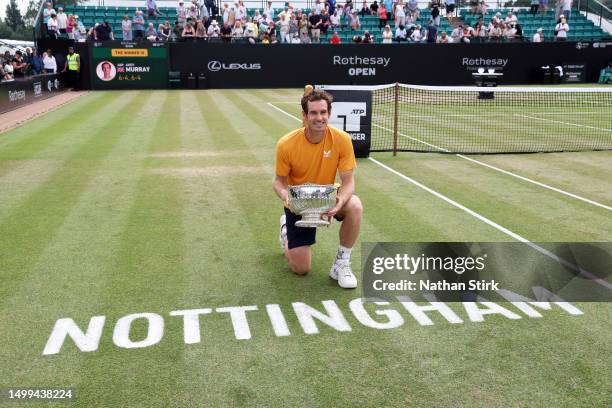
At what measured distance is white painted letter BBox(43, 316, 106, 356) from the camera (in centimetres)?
506

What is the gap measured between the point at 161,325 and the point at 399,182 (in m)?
7.05

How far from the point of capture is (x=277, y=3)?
129ft

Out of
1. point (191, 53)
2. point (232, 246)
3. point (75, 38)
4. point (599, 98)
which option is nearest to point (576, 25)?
point (599, 98)

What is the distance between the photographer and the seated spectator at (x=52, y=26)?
33.8 m

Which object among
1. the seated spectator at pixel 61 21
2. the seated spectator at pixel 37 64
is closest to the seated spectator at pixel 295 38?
the seated spectator at pixel 61 21

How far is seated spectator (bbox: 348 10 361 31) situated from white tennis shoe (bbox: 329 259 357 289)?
1375 inches

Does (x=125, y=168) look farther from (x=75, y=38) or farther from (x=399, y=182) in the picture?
(x=75, y=38)

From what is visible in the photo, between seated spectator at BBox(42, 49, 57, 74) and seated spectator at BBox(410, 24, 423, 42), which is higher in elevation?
seated spectator at BBox(410, 24, 423, 42)

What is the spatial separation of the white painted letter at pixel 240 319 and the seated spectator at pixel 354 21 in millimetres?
35749

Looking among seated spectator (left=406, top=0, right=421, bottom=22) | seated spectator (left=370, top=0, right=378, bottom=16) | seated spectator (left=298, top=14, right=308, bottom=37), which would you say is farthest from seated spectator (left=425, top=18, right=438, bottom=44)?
seated spectator (left=298, top=14, right=308, bottom=37)

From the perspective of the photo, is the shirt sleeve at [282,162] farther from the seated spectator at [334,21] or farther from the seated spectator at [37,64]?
the seated spectator at [334,21]

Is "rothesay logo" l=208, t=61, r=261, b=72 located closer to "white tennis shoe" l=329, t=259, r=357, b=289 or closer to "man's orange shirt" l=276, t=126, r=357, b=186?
"man's orange shirt" l=276, t=126, r=357, b=186

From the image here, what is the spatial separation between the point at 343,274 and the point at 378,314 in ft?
2.52

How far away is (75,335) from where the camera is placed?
5.27 meters
